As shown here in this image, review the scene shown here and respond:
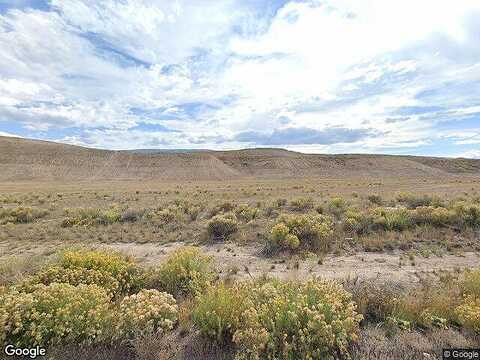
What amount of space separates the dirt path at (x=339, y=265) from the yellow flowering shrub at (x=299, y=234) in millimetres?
663

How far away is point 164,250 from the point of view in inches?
376

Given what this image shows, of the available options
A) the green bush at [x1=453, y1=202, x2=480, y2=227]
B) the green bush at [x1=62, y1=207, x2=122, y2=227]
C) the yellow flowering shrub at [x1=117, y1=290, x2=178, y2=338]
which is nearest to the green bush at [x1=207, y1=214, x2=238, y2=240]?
the green bush at [x1=62, y1=207, x2=122, y2=227]

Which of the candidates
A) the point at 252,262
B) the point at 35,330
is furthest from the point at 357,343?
the point at 252,262

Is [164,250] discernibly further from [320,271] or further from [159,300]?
[159,300]

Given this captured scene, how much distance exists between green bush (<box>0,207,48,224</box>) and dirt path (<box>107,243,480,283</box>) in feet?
28.2

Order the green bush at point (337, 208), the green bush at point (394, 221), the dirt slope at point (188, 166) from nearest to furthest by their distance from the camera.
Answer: the green bush at point (394, 221), the green bush at point (337, 208), the dirt slope at point (188, 166)

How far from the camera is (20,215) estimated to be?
14.4 m

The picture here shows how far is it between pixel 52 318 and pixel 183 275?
2.29 meters

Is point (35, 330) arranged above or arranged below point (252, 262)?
above

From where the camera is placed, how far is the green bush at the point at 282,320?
11.1 ft

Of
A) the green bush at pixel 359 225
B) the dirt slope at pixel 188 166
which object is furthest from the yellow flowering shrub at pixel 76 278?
the dirt slope at pixel 188 166

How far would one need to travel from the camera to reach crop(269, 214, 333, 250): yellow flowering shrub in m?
8.92

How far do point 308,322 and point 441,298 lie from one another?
2.73m

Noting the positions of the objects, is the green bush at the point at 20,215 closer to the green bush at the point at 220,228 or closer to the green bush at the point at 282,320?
the green bush at the point at 220,228
